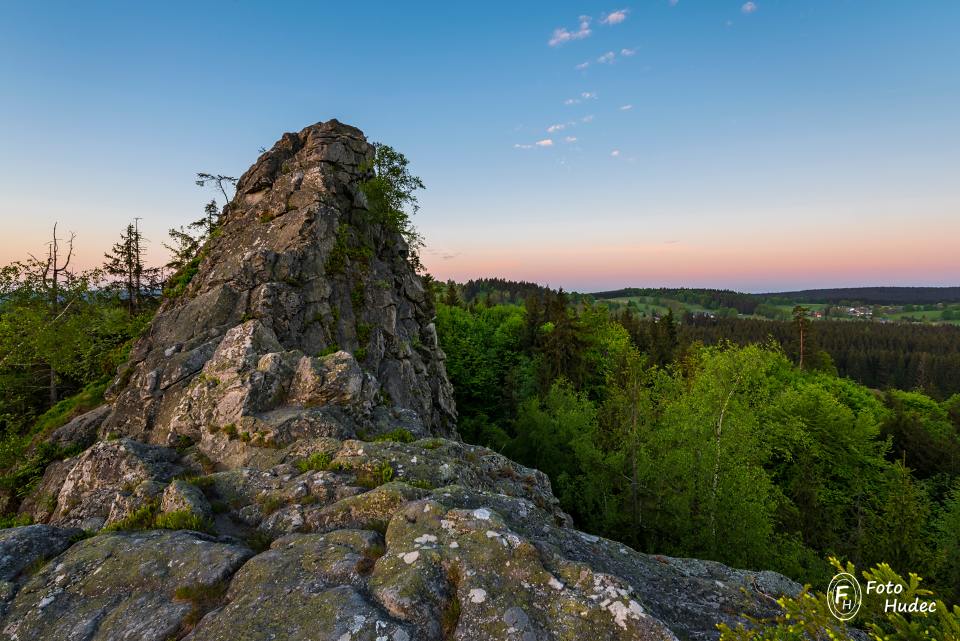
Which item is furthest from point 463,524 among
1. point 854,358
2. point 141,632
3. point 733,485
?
point 854,358

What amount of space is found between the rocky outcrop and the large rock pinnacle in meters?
0.13

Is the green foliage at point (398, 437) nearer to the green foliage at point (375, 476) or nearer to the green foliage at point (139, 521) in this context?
the green foliage at point (375, 476)

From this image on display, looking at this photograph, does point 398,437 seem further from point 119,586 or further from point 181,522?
point 119,586

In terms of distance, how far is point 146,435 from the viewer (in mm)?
15781

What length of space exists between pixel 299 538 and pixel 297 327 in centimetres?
1664

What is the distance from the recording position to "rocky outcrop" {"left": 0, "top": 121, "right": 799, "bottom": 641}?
17.3 ft

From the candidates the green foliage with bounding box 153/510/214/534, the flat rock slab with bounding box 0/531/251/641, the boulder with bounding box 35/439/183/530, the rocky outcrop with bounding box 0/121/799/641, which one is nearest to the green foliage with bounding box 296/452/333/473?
the rocky outcrop with bounding box 0/121/799/641

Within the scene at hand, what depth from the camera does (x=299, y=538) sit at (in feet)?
22.7

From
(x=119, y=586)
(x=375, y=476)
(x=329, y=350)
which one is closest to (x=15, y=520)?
(x=329, y=350)

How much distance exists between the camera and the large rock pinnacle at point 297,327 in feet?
46.6

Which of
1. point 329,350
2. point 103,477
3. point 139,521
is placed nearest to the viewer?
point 139,521

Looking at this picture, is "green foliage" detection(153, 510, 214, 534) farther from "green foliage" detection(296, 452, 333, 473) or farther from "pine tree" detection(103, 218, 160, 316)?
"pine tree" detection(103, 218, 160, 316)

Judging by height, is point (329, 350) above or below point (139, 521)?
above

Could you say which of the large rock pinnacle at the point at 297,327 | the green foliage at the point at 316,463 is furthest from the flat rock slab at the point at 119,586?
the large rock pinnacle at the point at 297,327
